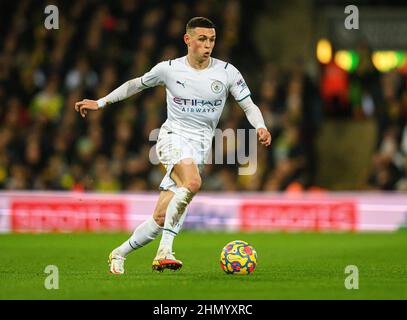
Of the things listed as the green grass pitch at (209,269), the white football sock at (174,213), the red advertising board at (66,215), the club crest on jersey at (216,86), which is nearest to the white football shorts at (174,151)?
the white football sock at (174,213)

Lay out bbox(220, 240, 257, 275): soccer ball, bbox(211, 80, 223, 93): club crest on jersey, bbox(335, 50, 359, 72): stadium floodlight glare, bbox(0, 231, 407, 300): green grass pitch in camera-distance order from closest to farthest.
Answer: bbox(0, 231, 407, 300): green grass pitch < bbox(220, 240, 257, 275): soccer ball < bbox(211, 80, 223, 93): club crest on jersey < bbox(335, 50, 359, 72): stadium floodlight glare

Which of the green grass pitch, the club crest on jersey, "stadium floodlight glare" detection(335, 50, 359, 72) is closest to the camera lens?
the green grass pitch

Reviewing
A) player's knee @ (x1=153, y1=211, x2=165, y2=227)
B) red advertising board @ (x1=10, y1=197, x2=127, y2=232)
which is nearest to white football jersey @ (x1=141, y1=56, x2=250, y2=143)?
player's knee @ (x1=153, y1=211, x2=165, y2=227)

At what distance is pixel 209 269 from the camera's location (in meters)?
10.9

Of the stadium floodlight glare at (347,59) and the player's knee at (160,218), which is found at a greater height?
the stadium floodlight glare at (347,59)

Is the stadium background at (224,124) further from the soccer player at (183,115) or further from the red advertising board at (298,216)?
the soccer player at (183,115)

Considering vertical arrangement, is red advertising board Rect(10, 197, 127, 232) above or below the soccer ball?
above

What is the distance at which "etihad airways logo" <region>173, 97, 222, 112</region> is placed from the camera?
10.3 meters

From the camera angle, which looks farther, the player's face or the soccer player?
the player's face

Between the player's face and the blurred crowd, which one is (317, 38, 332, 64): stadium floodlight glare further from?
the player's face

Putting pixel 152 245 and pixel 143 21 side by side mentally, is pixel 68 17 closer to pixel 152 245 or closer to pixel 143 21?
pixel 143 21

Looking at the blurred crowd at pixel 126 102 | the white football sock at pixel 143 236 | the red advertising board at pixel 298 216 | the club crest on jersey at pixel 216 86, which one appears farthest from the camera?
the blurred crowd at pixel 126 102

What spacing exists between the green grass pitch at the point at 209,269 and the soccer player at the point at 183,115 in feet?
1.30

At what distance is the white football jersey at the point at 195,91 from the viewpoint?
10.3 m
